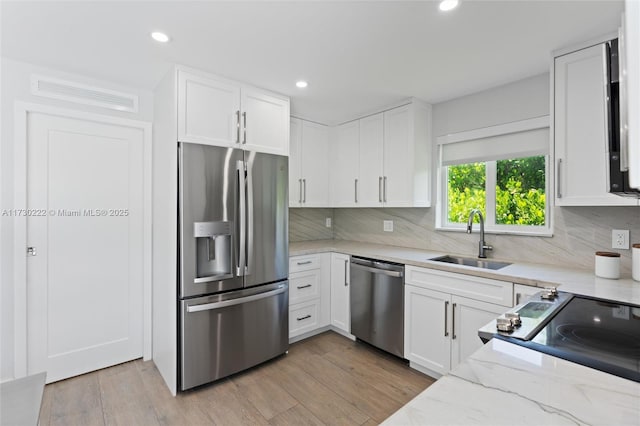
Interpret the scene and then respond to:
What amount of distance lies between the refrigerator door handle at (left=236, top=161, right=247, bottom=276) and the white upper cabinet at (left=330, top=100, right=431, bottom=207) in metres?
1.40

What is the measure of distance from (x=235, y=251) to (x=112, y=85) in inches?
67.7

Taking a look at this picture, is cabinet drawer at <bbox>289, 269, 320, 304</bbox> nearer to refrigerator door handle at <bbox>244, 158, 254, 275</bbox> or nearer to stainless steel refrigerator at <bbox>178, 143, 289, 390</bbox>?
stainless steel refrigerator at <bbox>178, 143, 289, 390</bbox>

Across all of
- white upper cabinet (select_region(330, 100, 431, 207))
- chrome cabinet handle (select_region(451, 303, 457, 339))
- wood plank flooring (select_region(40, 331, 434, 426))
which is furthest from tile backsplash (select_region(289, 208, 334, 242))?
chrome cabinet handle (select_region(451, 303, 457, 339))

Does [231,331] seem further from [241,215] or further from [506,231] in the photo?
[506,231]

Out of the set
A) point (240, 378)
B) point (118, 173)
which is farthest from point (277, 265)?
point (118, 173)

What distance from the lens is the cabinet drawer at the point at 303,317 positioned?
2901 millimetres

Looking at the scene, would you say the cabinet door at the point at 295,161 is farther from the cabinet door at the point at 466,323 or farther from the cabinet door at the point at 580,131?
the cabinet door at the point at 580,131

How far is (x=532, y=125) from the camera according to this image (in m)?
2.36

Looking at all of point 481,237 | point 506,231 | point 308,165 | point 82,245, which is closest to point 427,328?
point 481,237

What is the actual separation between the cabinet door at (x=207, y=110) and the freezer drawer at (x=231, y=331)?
1194 millimetres

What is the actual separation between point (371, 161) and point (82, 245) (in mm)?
2695

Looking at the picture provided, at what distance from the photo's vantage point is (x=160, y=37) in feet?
5.95

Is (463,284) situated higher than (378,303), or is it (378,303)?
(463,284)

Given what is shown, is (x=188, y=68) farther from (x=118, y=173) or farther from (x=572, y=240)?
(x=572, y=240)
